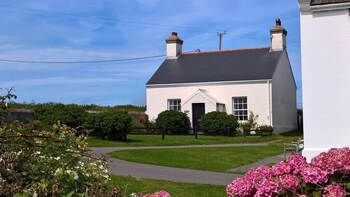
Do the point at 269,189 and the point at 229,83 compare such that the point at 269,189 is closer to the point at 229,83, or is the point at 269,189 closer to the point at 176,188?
the point at 176,188

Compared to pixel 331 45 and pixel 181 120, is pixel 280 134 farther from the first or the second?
pixel 331 45

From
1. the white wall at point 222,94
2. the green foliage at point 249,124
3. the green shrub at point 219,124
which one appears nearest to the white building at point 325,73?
the green shrub at point 219,124

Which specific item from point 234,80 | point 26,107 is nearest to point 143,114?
point 234,80

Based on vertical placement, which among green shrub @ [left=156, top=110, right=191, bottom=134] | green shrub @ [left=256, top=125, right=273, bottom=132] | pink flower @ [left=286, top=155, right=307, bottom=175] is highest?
green shrub @ [left=156, top=110, right=191, bottom=134]

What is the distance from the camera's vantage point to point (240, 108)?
3441 cm

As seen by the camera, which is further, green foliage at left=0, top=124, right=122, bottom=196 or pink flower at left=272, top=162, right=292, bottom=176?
pink flower at left=272, top=162, right=292, bottom=176

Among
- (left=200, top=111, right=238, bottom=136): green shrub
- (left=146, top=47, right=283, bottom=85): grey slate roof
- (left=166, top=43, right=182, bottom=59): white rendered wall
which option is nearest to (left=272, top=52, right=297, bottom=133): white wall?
(left=146, top=47, right=283, bottom=85): grey slate roof

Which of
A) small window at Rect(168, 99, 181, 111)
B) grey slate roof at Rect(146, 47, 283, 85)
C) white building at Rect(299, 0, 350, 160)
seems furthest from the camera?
small window at Rect(168, 99, 181, 111)

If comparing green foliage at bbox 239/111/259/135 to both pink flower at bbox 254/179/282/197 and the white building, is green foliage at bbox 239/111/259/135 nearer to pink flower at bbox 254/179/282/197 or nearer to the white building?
the white building

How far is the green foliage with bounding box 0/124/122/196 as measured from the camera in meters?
2.99

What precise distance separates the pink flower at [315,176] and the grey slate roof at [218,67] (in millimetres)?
29634

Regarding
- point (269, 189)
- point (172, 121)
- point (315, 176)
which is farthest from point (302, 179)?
point (172, 121)

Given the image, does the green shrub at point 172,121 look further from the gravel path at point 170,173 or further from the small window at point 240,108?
the gravel path at point 170,173

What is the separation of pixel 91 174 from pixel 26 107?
1081 inches
